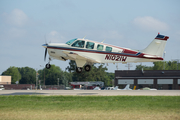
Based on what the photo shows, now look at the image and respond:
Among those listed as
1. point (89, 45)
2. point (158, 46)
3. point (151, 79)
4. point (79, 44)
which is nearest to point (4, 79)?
point (151, 79)

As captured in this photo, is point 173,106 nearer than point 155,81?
Yes

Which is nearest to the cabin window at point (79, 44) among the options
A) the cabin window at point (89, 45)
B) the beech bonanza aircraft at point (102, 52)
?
the beech bonanza aircraft at point (102, 52)

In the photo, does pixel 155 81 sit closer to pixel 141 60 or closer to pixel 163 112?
pixel 141 60

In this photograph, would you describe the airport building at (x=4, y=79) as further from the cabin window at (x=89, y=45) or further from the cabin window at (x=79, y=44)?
the cabin window at (x=89, y=45)

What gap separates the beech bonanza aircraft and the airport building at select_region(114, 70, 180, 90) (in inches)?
2149

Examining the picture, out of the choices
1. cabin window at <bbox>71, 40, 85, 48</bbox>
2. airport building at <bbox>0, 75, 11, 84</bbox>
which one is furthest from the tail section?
airport building at <bbox>0, 75, 11, 84</bbox>

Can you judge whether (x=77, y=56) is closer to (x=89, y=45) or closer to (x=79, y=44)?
(x=79, y=44)

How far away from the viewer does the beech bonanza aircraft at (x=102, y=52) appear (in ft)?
87.1

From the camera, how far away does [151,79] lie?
7975 cm

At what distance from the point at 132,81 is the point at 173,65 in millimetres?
49456

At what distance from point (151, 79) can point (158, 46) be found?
5531 centimetres

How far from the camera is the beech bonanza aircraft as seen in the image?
26562mm

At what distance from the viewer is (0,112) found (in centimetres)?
1585

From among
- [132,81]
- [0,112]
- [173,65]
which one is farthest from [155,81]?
[0,112]
